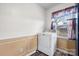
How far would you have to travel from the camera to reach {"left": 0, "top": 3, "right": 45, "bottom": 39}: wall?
1053 millimetres

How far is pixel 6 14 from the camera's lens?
1052 mm

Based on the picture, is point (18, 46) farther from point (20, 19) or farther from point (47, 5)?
point (47, 5)

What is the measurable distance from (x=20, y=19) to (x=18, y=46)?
1.10ft

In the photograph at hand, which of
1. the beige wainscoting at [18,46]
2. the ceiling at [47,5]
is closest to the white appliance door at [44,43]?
the beige wainscoting at [18,46]

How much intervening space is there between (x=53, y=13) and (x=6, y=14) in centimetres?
58

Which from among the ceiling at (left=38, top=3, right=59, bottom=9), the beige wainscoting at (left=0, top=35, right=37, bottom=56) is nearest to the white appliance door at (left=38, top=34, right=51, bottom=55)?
the beige wainscoting at (left=0, top=35, right=37, bottom=56)

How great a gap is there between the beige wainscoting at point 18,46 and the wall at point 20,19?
60 millimetres

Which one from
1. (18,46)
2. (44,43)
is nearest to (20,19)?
(18,46)

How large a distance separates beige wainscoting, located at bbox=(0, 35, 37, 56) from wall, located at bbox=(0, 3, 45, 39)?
0.20 feet

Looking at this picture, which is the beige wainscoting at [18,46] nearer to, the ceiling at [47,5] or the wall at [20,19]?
the wall at [20,19]

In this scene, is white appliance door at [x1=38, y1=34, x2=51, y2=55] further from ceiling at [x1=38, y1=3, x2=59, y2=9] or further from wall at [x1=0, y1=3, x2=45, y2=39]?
ceiling at [x1=38, y1=3, x2=59, y2=9]

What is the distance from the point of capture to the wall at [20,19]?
1.05 metres

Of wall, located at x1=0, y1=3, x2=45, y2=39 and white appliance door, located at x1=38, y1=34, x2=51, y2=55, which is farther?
white appliance door, located at x1=38, y1=34, x2=51, y2=55

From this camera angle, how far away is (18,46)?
1145mm
